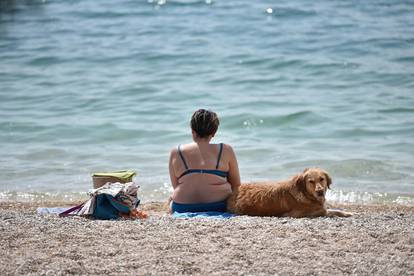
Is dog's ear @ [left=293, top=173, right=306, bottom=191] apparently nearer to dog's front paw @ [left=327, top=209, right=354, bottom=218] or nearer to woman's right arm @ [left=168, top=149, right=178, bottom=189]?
dog's front paw @ [left=327, top=209, right=354, bottom=218]

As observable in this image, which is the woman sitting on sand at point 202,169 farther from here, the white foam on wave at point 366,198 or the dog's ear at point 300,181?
the white foam on wave at point 366,198

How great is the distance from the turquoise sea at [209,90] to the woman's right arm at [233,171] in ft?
7.48

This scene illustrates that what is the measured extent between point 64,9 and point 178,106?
948 cm

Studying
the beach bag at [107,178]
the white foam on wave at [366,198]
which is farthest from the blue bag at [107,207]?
the white foam on wave at [366,198]

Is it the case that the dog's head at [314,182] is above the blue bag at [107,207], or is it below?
above

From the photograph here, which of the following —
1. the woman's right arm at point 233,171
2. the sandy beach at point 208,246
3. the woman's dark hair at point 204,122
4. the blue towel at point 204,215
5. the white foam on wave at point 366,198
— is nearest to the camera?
the sandy beach at point 208,246

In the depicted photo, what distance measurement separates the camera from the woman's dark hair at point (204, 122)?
22.9 ft

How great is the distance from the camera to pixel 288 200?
22.5 ft

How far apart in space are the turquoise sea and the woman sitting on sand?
2.41 m

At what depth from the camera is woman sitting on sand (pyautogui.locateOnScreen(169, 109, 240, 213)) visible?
23.1 ft

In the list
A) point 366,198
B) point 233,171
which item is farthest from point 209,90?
point 233,171

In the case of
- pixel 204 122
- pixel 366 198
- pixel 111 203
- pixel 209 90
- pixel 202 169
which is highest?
pixel 204 122

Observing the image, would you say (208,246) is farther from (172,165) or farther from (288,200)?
(172,165)

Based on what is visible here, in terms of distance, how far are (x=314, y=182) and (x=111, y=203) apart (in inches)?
69.4
